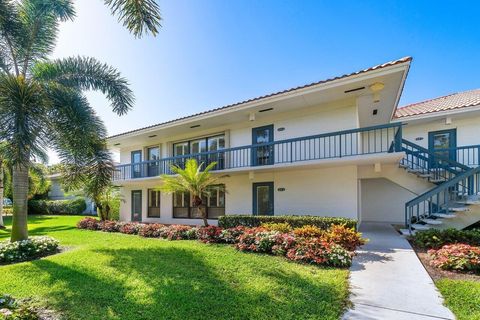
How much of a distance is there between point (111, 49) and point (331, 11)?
876 centimetres

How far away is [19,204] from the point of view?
8148 millimetres

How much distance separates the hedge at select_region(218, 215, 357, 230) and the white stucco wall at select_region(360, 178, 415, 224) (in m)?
6.71

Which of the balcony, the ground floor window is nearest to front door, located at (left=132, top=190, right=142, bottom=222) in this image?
the ground floor window

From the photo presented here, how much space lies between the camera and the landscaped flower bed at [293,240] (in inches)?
258

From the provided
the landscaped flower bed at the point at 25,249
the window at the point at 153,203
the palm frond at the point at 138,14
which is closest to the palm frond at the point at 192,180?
the landscaped flower bed at the point at 25,249

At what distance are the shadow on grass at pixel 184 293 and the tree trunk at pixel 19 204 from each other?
2.40m

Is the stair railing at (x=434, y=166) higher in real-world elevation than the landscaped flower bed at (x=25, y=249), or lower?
higher

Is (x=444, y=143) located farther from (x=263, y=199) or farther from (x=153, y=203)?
(x=153, y=203)

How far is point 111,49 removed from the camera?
30.5 ft

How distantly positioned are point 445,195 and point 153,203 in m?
16.0

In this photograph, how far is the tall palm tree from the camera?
686 cm

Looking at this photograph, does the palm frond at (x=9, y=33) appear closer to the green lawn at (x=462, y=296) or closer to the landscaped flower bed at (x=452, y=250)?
the green lawn at (x=462, y=296)

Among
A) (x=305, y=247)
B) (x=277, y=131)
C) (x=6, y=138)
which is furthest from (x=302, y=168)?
(x=6, y=138)

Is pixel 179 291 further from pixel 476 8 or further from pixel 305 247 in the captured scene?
pixel 476 8
